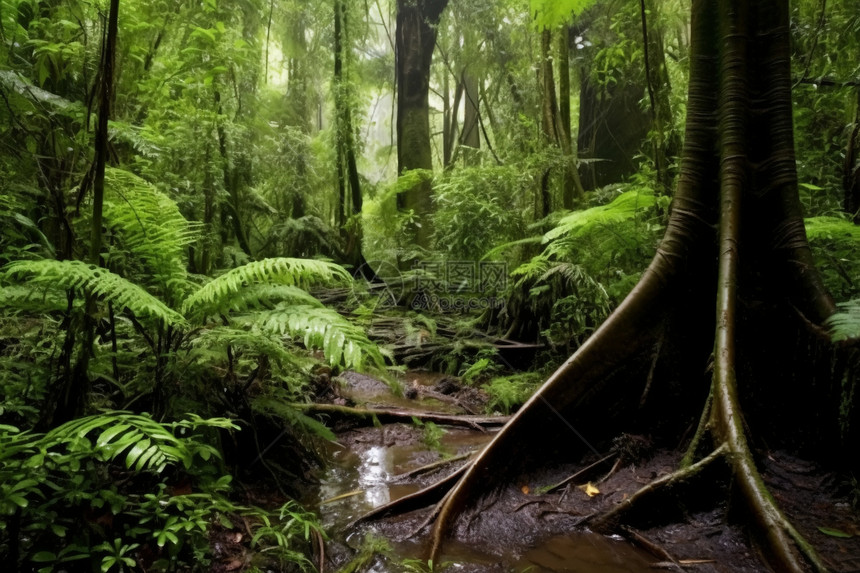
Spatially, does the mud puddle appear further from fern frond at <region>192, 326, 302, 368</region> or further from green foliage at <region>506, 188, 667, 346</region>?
green foliage at <region>506, 188, 667, 346</region>

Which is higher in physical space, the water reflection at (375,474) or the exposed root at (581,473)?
the exposed root at (581,473)

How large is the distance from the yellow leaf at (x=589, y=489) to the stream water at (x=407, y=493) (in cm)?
39

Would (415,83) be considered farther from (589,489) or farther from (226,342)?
(589,489)

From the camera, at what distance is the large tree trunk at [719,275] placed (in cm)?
282

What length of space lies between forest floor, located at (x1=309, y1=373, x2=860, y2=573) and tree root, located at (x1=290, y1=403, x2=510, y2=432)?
3.07ft

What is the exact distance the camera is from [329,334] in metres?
2.41

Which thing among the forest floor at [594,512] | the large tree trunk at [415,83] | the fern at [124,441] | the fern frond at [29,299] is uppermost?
the large tree trunk at [415,83]

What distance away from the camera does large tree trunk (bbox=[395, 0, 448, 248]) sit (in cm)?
1139

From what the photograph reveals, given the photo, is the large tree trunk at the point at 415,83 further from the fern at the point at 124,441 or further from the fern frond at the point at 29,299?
the fern at the point at 124,441

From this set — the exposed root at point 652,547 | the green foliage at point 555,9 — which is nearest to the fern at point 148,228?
the exposed root at point 652,547

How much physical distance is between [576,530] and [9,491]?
241 centimetres

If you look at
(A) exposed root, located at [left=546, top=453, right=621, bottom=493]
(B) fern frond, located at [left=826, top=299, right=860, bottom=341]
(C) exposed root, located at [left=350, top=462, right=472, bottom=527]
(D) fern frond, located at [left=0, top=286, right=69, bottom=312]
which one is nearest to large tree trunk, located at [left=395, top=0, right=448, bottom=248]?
(A) exposed root, located at [left=546, top=453, right=621, bottom=493]

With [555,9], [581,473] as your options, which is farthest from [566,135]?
[581,473]

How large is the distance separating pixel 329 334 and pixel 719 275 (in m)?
2.50
